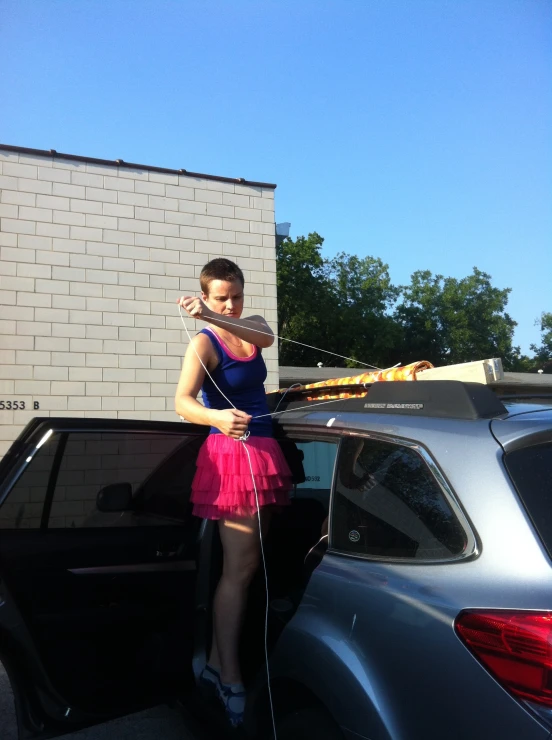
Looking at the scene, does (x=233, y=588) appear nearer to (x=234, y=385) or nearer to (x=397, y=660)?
(x=234, y=385)

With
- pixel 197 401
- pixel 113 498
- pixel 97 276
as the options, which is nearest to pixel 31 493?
pixel 113 498

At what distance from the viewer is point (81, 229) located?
306 inches

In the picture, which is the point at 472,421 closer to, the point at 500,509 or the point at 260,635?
the point at 500,509

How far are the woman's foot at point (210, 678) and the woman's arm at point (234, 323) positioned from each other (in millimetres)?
1335

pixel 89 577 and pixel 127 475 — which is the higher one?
pixel 127 475

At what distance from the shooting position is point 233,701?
248 cm

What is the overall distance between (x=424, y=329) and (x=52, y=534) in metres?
32.6

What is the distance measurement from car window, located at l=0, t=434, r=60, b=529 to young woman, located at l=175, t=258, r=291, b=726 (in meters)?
0.54

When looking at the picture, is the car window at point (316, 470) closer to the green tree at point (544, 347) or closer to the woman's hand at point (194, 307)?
the woman's hand at point (194, 307)

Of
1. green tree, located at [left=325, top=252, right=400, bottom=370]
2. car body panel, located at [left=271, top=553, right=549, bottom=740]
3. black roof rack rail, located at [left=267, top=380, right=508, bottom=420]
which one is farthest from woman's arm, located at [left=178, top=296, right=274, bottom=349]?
green tree, located at [left=325, top=252, right=400, bottom=370]

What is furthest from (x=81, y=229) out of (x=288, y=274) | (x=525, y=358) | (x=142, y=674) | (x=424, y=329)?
(x=525, y=358)

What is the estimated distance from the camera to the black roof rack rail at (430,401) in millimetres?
1969

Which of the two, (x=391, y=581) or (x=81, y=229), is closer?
(x=391, y=581)

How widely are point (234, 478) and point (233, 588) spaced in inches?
17.0
